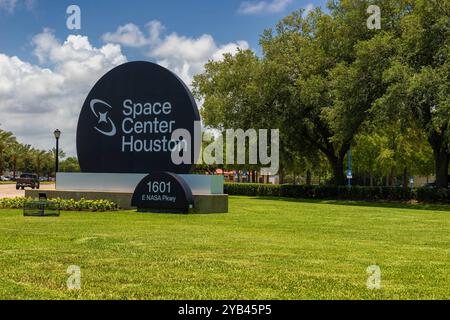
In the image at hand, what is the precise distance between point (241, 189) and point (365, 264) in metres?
41.3

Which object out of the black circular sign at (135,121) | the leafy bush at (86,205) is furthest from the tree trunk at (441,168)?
the leafy bush at (86,205)

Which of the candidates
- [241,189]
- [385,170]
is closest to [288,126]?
[241,189]

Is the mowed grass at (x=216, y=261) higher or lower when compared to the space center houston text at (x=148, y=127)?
lower

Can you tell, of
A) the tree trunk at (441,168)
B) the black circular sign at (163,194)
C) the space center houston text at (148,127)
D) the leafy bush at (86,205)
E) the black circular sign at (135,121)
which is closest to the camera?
the black circular sign at (163,194)

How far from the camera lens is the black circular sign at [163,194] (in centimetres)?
1970

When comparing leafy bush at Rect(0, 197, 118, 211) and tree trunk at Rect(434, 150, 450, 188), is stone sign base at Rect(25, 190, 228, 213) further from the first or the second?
tree trunk at Rect(434, 150, 450, 188)

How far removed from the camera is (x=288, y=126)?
40.1 metres

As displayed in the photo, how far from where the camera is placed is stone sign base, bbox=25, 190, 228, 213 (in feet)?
66.2

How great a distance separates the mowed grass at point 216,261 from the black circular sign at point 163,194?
15.5 feet

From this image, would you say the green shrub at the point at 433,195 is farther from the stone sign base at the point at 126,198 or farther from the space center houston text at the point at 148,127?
the space center houston text at the point at 148,127

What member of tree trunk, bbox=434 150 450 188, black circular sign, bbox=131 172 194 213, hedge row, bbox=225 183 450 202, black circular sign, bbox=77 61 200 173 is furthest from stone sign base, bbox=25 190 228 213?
tree trunk, bbox=434 150 450 188
